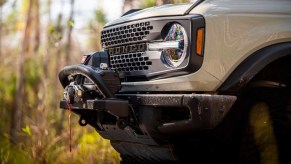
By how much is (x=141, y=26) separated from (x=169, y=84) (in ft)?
2.07

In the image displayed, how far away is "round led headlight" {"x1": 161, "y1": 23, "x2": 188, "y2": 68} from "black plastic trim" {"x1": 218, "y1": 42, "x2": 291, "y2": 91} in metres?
0.40

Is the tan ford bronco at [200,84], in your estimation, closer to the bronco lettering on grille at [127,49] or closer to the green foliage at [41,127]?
the bronco lettering on grille at [127,49]

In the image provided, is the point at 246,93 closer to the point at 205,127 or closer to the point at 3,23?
the point at 205,127

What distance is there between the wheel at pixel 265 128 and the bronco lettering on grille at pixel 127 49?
964mm

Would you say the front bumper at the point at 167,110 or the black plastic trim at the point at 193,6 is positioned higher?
the black plastic trim at the point at 193,6

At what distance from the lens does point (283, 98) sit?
4.29m

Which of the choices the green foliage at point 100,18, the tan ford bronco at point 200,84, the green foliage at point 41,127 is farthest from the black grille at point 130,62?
the green foliage at point 100,18

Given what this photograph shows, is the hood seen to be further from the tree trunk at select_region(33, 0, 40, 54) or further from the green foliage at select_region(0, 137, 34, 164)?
the tree trunk at select_region(33, 0, 40, 54)

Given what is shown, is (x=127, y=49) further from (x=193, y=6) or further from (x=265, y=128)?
(x=265, y=128)

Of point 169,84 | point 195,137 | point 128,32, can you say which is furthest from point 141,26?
point 195,137

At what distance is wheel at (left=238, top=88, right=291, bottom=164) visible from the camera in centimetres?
423

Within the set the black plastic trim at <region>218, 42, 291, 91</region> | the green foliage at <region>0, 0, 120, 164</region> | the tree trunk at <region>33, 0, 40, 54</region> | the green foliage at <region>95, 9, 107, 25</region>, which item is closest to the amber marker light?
the black plastic trim at <region>218, 42, 291, 91</region>

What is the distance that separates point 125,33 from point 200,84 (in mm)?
989

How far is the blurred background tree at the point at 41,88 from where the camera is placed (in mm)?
7127
